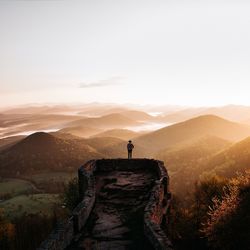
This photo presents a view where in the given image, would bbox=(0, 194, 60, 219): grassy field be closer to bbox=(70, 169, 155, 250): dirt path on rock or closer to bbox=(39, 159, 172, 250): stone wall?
bbox=(39, 159, 172, 250): stone wall

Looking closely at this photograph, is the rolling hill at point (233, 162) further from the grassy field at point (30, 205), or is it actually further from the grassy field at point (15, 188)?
the grassy field at point (15, 188)

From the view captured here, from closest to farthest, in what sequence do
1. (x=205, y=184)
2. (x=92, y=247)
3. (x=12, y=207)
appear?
(x=92, y=247) < (x=205, y=184) < (x=12, y=207)

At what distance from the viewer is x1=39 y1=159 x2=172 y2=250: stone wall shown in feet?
50.0

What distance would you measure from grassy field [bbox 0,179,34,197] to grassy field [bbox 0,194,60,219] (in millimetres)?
24182

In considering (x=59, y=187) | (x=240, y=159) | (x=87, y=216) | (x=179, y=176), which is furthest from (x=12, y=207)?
(x=87, y=216)

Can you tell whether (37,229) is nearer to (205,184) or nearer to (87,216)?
(205,184)

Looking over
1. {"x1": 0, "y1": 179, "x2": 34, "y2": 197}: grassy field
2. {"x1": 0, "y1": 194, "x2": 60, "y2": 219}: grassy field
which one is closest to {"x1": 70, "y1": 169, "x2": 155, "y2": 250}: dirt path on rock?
{"x1": 0, "y1": 194, "x2": 60, "y2": 219}: grassy field

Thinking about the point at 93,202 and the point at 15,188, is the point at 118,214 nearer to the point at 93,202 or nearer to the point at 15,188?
the point at 93,202

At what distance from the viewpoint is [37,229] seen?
316 ft

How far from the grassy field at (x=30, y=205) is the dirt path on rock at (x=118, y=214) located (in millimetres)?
105301

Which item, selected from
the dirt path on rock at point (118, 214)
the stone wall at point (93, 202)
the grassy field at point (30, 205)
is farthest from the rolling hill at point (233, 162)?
the dirt path on rock at point (118, 214)

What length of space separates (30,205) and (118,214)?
124818mm

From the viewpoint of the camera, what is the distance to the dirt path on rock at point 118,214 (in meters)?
16.7

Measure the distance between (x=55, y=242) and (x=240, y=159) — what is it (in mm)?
118534
